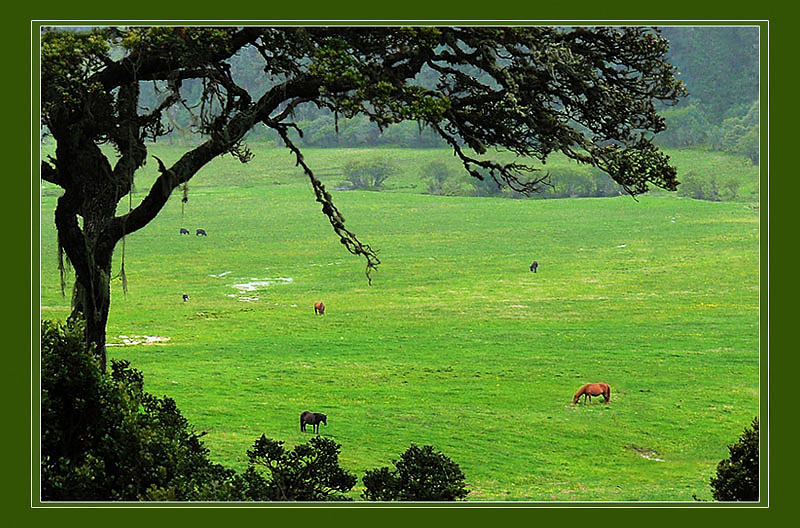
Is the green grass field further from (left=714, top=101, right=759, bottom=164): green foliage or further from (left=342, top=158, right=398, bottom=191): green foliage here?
(left=714, top=101, right=759, bottom=164): green foliage

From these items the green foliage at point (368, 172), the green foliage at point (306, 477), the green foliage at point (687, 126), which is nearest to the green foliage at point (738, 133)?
the green foliage at point (687, 126)

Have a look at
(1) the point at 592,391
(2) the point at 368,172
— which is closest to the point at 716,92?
(2) the point at 368,172

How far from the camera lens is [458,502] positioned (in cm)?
959

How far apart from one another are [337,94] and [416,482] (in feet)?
12.5

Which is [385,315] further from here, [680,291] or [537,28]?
[537,28]

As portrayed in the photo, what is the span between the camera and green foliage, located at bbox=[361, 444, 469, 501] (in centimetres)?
1001

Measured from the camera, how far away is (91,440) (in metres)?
9.16

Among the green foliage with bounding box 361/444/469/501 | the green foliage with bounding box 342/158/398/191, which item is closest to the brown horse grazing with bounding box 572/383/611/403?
the green foliage with bounding box 361/444/469/501

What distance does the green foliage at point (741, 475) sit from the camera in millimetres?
10031

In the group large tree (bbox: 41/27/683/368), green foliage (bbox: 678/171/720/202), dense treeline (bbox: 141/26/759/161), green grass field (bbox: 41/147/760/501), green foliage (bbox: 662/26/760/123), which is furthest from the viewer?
green foliage (bbox: 678/171/720/202)

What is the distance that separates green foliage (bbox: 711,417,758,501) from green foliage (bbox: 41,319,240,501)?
468 cm

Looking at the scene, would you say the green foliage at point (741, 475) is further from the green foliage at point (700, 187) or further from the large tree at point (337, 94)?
the green foliage at point (700, 187)

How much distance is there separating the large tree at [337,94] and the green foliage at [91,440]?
1.80 m

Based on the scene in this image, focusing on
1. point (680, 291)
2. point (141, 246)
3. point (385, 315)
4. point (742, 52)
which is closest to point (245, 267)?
point (141, 246)
